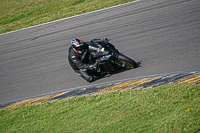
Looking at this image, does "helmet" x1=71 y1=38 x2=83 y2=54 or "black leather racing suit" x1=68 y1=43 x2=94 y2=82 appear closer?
"helmet" x1=71 y1=38 x2=83 y2=54

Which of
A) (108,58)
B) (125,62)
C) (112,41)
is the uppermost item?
(108,58)

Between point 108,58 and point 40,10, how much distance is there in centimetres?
1306

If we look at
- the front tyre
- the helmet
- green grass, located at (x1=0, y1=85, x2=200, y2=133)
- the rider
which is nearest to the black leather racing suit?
the rider

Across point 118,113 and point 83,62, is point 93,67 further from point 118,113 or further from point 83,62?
point 118,113

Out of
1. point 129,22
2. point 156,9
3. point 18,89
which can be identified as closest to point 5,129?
point 18,89

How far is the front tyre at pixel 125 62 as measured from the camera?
928 cm

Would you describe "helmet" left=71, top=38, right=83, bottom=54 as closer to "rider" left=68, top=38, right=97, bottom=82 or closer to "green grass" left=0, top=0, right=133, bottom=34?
"rider" left=68, top=38, right=97, bottom=82

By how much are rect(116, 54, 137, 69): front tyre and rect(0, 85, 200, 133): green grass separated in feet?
4.94

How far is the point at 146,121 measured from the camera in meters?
6.09

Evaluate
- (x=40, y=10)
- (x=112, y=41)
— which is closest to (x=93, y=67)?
(x=112, y=41)

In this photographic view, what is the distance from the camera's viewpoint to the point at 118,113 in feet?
22.6

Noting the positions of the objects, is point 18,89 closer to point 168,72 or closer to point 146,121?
point 168,72

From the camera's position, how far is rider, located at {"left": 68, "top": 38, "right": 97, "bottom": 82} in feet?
31.2

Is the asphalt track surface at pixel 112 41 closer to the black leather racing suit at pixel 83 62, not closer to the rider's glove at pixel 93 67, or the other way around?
the black leather racing suit at pixel 83 62
